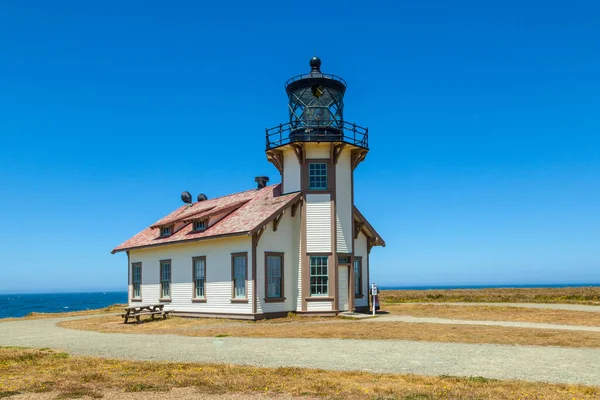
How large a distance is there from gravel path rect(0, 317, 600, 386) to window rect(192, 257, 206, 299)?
27.7ft

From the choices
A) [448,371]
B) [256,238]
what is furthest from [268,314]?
[448,371]

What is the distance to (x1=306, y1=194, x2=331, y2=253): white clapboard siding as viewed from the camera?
2541 centimetres

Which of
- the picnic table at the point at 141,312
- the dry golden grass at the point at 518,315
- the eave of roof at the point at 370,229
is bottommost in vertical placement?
the dry golden grass at the point at 518,315

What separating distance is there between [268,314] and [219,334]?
5511 millimetres

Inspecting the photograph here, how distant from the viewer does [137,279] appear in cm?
3278

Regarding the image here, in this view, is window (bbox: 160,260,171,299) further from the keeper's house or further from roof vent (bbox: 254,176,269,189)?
roof vent (bbox: 254,176,269,189)

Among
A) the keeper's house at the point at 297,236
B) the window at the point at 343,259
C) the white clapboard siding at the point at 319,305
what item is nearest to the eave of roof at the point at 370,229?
the keeper's house at the point at 297,236

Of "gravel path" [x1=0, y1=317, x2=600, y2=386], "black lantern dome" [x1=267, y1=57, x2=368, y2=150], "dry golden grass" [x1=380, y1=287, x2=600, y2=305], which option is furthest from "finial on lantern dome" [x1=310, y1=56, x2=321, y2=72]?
"dry golden grass" [x1=380, y1=287, x2=600, y2=305]

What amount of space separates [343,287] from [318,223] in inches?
120

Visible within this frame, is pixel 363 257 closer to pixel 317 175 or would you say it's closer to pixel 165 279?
pixel 317 175

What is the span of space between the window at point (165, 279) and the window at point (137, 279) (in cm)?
276

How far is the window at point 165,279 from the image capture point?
29.7 m

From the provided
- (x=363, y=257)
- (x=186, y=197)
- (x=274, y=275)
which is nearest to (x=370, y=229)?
(x=363, y=257)

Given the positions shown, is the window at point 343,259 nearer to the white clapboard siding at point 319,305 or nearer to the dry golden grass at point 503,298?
the white clapboard siding at point 319,305
